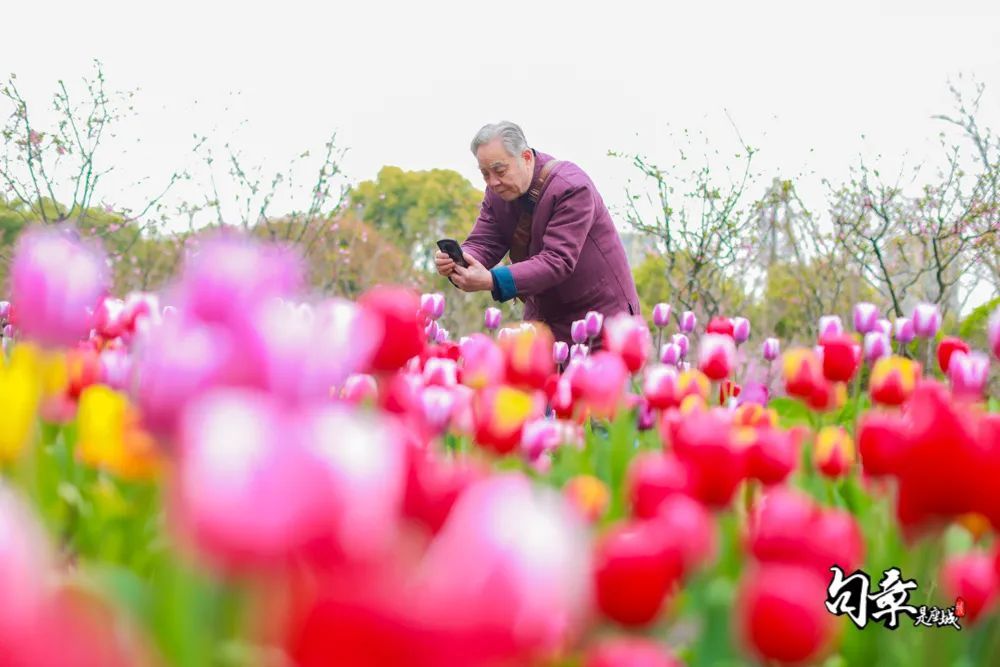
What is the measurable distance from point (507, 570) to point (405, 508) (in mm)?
270

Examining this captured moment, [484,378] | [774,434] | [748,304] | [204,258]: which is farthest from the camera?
[748,304]

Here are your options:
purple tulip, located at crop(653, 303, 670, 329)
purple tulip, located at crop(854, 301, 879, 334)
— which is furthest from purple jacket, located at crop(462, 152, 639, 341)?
purple tulip, located at crop(854, 301, 879, 334)

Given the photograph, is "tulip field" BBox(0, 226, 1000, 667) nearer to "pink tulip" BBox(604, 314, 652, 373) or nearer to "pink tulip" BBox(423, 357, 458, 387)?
"pink tulip" BBox(423, 357, 458, 387)

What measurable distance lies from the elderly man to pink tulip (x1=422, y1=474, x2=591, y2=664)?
10.5 feet

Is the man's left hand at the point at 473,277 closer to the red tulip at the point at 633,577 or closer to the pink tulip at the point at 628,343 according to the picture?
the pink tulip at the point at 628,343

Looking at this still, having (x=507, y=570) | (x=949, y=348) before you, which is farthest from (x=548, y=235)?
(x=507, y=570)

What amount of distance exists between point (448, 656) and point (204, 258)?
0.36 metres

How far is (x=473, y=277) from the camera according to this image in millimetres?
3408

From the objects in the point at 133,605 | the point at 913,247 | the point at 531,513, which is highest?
the point at 913,247

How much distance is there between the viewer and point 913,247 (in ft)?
31.7

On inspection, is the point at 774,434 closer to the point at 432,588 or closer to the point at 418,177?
the point at 432,588

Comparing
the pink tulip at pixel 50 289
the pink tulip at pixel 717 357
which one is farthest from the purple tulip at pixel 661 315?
the pink tulip at pixel 50 289

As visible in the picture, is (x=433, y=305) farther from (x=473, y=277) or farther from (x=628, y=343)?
(x=628, y=343)

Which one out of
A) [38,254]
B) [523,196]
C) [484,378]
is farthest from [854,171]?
[38,254]
